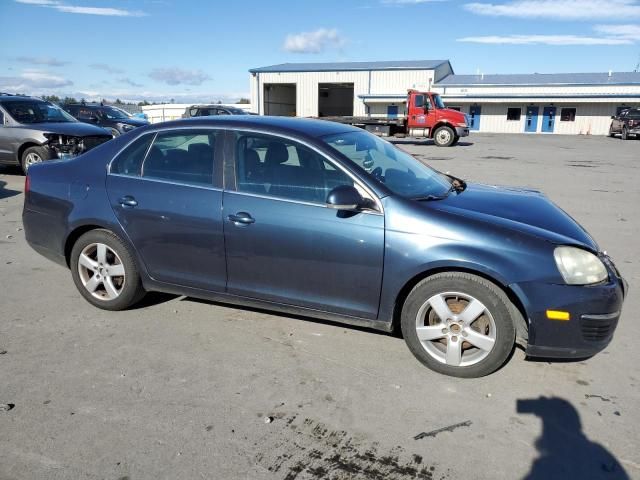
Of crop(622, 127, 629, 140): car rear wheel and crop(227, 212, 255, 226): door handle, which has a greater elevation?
crop(227, 212, 255, 226): door handle

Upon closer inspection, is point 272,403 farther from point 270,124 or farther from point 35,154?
point 35,154

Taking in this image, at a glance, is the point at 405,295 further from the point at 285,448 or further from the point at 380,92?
the point at 380,92

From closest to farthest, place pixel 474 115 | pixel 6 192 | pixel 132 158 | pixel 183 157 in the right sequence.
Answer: pixel 183 157, pixel 132 158, pixel 6 192, pixel 474 115

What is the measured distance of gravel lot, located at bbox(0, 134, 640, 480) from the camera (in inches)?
Result: 103

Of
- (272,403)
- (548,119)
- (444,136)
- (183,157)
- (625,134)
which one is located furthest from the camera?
(548,119)

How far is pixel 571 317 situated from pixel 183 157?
3.02 m

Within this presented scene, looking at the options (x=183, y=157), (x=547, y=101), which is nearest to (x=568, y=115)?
(x=547, y=101)

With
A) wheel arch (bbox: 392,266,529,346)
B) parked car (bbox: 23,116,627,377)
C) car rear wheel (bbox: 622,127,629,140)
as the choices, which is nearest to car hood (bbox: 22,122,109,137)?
parked car (bbox: 23,116,627,377)

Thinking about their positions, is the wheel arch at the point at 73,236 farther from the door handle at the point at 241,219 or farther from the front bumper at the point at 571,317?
the front bumper at the point at 571,317

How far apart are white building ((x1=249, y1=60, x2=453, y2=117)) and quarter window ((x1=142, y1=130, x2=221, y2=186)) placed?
40.9 m

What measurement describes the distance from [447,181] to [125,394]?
119 inches

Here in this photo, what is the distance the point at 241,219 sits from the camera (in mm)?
3742

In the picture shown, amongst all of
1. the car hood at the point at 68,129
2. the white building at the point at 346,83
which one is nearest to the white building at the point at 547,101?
the white building at the point at 346,83

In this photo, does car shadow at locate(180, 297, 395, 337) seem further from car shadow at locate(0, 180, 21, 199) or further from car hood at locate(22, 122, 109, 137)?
car hood at locate(22, 122, 109, 137)
